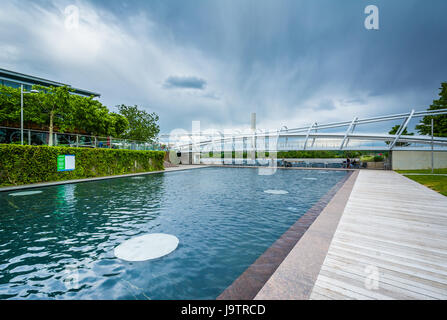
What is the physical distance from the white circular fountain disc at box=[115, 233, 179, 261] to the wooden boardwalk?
120 inches

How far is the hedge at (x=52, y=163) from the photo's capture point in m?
12.8

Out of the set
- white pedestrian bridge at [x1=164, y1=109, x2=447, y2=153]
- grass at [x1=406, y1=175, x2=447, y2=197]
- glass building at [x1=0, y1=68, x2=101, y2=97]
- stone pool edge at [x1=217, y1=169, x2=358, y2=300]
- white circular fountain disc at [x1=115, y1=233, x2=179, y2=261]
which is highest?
glass building at [x1=0, y1=68, x2=101, y2=97]

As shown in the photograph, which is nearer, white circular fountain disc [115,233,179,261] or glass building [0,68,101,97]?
white circular fountain disc [115,233,179,261]

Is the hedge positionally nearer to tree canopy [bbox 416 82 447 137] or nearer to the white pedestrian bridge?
the white pedestrian bridge

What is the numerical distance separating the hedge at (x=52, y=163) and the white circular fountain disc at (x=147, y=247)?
14774 millimetres

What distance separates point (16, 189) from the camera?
38.7 ft

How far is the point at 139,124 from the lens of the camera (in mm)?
42188

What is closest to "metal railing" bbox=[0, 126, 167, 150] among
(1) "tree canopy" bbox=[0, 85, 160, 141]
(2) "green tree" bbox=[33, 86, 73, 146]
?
(2) "green tree" bbox=[33, 86, 73, 146]

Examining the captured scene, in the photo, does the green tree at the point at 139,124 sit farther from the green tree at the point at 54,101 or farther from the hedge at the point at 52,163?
the hedge at the point at 52,163

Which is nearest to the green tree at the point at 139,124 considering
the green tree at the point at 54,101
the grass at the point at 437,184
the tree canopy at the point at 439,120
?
the green tree at the point at 54,101

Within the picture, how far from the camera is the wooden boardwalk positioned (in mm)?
2332
